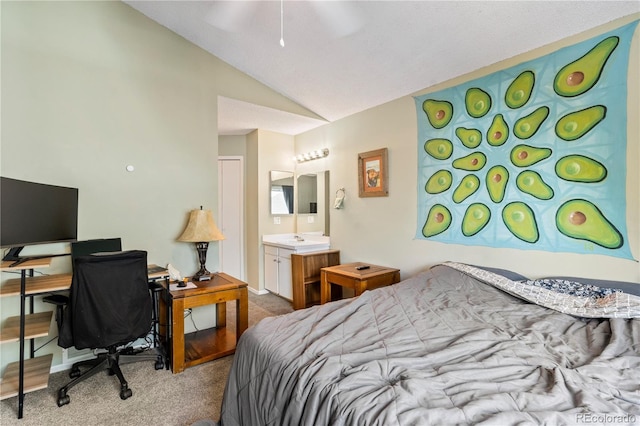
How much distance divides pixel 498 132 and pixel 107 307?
10.4 feet

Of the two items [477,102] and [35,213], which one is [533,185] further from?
[35,213]

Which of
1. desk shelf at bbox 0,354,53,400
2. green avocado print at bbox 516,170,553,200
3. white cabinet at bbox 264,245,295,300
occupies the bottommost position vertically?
desk shelf at bbox 0,354,53,400

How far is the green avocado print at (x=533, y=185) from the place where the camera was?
215 centimetres

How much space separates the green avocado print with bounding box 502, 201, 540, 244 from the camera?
7.27 ft

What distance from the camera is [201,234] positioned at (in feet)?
9.20


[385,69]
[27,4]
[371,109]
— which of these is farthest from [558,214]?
[27,4]

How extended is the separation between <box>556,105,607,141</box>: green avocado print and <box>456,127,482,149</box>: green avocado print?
0.54 m

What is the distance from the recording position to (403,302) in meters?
1.93

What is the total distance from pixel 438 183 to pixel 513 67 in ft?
3.47

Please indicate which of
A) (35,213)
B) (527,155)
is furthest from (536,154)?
(35,213)

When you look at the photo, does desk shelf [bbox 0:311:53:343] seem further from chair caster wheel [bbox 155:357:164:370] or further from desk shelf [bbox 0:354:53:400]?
chair caster wheel [bbox 155:357:164:370]

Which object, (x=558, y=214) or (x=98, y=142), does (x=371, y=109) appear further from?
(x=98, y=142)

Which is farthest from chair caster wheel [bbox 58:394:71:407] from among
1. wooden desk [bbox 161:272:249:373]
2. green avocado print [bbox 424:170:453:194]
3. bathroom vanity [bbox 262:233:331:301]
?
green avocado print [bbox 424:170:453:194]

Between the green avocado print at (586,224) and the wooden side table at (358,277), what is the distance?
146 centimetres
